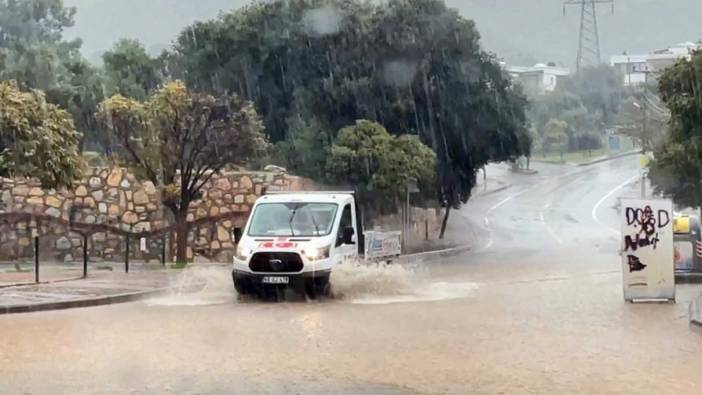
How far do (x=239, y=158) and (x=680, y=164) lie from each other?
12.1m

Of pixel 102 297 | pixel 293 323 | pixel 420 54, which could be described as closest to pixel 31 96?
pixel 102 297

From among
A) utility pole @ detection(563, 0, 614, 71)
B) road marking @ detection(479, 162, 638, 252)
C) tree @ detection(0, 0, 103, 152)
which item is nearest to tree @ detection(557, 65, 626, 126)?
utility pole @ detection(563, 0, 614, 71)

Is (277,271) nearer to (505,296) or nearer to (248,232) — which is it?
(248,232)

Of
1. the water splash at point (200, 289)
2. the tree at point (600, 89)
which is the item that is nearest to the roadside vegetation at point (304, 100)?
the water splash at point (200, 289)

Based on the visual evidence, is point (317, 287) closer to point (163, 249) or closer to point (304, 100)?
point (163, 249)

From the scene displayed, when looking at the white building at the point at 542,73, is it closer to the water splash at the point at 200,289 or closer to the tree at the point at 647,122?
the tree at the point at 647,122

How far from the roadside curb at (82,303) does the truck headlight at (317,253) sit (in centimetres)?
339

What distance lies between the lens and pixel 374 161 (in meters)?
35.6

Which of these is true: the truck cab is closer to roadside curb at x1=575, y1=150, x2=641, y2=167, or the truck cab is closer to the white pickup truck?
the white pickup truck

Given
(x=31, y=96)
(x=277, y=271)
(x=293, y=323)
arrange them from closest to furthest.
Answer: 1. (x=293, y=323)
2. (x=277, y=271)
3. (x=31, y=96)

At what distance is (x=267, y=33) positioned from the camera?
149ft

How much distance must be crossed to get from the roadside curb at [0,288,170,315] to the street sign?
876cm

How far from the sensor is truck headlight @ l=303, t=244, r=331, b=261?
1838cm

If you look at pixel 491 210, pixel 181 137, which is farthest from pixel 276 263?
pixel 491 210
